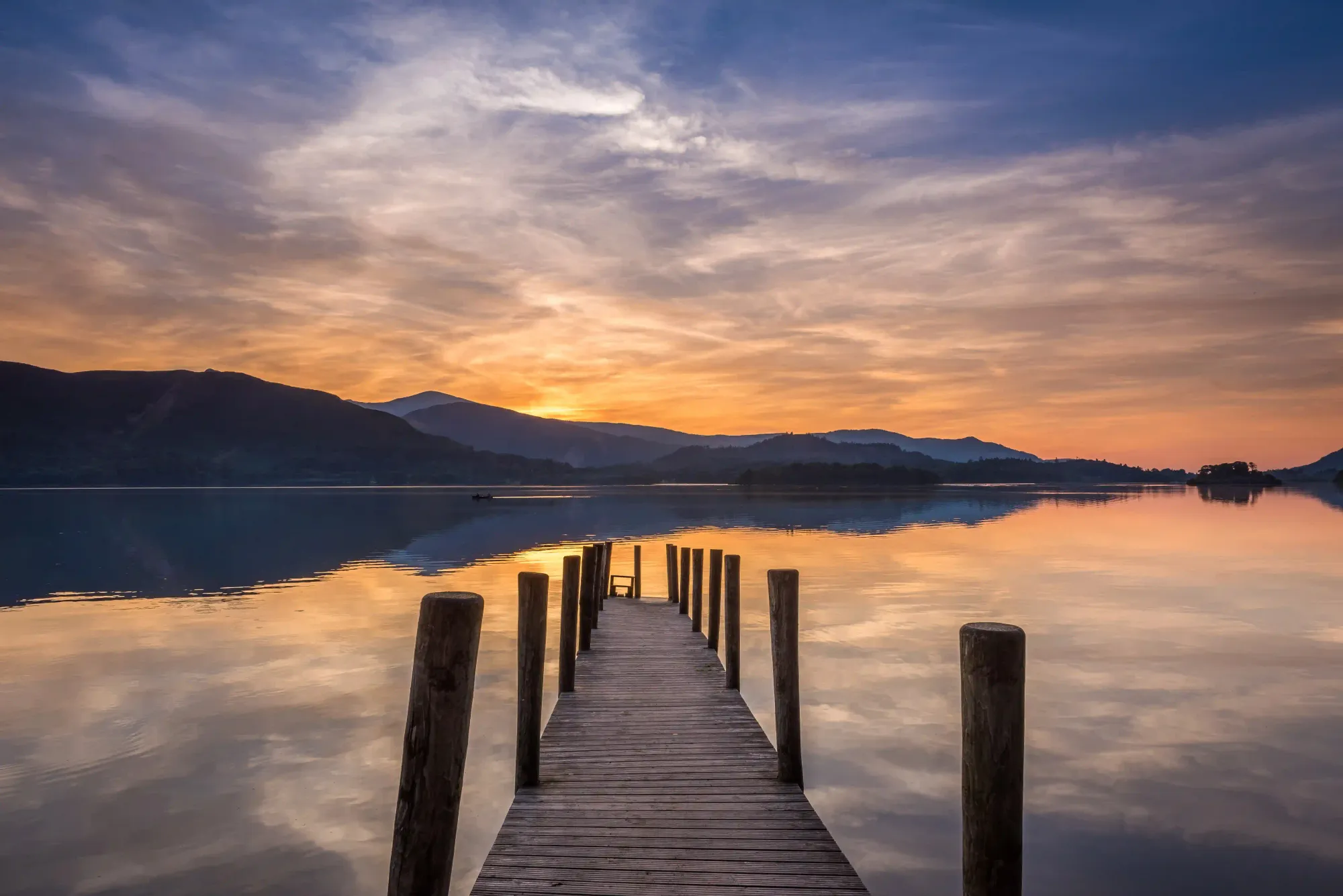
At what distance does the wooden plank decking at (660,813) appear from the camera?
666cm

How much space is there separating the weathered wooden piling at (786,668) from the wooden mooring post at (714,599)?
6622 millimetres

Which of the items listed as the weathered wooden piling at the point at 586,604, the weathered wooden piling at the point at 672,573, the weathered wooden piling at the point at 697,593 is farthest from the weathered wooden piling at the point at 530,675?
the weathered wooden piling at the point at 672,573

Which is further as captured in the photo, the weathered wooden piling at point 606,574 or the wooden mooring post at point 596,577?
the weathered wooden piling at point 606,574

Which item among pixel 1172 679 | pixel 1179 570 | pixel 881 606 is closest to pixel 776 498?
pixel 1179 570

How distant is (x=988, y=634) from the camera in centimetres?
508

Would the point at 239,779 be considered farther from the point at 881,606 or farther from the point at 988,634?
the point at 881,606

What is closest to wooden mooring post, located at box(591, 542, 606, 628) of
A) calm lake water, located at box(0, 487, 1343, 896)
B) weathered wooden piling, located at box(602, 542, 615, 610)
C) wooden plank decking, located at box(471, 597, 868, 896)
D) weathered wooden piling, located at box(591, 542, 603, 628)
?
weathered wooden piling, located at box(591, 542, 603, 628)

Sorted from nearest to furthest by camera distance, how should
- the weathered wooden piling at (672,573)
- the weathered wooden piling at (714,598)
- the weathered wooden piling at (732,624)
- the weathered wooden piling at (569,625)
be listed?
the weathered wooden piling at (569,625)
the weathered wooden piling at (732,624)
the weathered wooden piling at (714,598)
the weathered wooden piling at (672,573)

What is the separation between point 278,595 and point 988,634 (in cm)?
2887

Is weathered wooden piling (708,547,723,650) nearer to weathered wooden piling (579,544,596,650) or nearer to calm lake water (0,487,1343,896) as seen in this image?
calm lake water (0,487,1343,896)

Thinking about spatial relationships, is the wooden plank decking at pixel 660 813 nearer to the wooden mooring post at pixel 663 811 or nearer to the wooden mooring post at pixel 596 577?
the wooden mooring post at pixel 663 811

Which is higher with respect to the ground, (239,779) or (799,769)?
(799,769)

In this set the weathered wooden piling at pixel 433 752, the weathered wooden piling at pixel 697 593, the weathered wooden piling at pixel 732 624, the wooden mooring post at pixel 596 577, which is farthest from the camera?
the weathered wooden piling at pixel 697 593

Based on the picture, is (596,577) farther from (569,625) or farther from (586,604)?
(569,625)
